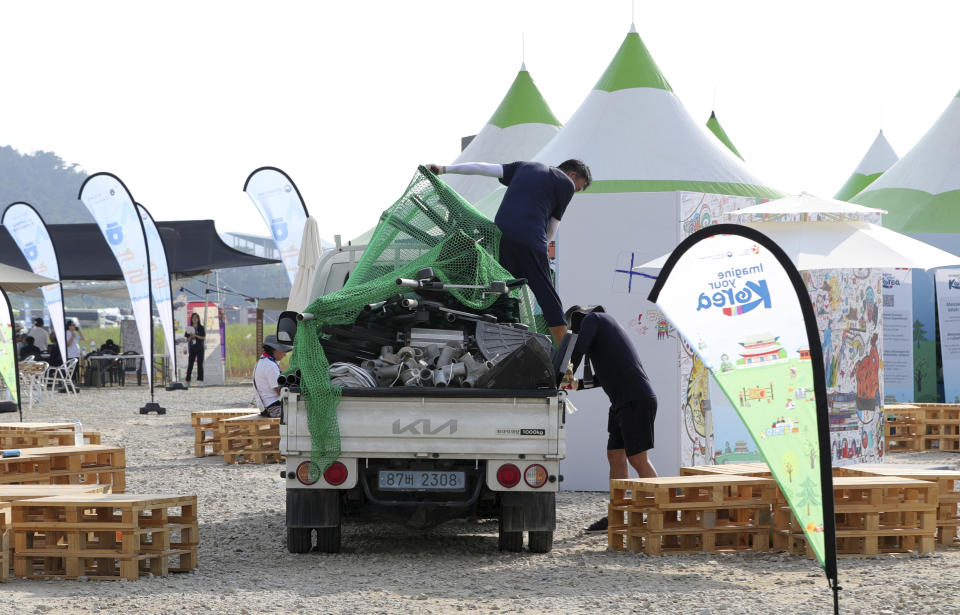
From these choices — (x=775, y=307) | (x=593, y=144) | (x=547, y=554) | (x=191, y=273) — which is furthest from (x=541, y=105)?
(x=191, y=273)

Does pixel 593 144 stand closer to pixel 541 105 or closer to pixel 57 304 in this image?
pixel 541 105

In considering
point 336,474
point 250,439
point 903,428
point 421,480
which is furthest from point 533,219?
point 903,428

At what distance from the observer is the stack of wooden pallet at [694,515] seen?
721 centimetres

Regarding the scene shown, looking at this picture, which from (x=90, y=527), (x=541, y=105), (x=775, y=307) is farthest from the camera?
(x=541, y=105)

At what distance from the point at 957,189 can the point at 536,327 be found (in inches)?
662

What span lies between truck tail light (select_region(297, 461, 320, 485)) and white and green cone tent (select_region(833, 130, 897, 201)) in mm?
27880

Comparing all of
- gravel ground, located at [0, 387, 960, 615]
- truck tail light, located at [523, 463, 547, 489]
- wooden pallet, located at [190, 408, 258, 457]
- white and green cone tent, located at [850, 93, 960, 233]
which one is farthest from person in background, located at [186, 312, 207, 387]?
truck tail light, located at [523, 463, 547, 489]

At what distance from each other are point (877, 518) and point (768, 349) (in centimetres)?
208

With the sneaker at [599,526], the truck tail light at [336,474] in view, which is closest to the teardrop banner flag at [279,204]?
the sneaker at [599,526]

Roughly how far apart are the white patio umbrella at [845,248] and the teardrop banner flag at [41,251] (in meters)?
19.3

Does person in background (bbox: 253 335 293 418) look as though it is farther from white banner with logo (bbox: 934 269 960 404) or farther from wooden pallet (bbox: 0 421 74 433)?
white banner with logo (bbox: 934 269 960 404)

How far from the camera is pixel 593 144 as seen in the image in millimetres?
12172

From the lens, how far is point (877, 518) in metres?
7.11

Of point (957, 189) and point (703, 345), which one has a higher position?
point (957, 189)
